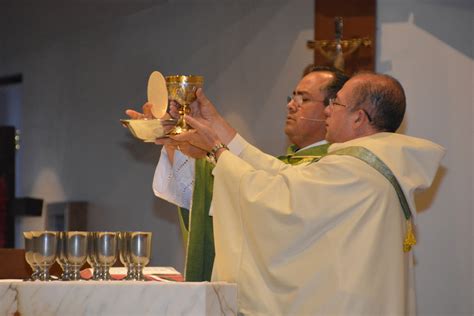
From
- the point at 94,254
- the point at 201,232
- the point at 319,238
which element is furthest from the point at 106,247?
the point at 201,232

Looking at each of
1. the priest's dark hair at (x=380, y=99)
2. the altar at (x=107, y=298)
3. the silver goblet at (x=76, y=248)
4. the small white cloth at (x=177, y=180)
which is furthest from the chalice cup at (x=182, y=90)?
the altar at (x=107, y=298)

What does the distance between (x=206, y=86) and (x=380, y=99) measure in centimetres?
355

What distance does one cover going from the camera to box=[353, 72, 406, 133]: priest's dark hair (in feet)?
12.3

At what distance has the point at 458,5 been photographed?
5.85 meters

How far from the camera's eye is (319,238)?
338 centimetres

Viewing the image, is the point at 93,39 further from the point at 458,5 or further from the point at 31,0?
the point at 458,5

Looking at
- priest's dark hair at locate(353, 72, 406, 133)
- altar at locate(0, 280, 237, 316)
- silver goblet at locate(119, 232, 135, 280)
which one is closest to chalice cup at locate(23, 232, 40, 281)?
altar at locate(0, 280, 237, 316)

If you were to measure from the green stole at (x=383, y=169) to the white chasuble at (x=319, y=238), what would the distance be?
2 centimetres

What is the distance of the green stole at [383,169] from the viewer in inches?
137

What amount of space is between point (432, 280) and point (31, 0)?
441cm

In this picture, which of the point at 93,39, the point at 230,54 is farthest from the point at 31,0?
the point at 230,54

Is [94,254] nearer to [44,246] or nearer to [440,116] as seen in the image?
[44,246]

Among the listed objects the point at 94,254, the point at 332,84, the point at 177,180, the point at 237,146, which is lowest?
the point at 94,254

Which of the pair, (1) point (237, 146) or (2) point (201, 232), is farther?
(2) point (201, 232)
